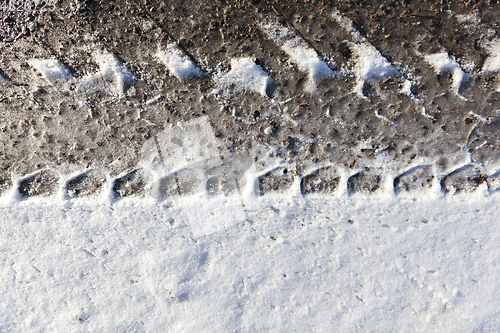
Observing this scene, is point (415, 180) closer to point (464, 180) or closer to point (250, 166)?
point (464, 180)

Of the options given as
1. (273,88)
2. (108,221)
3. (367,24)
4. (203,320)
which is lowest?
(203,320)

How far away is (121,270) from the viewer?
153cm

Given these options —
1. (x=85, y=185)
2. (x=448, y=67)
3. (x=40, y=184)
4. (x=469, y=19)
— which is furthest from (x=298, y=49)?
(x=40, y=184)

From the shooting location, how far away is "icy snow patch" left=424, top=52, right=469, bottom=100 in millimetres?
1404

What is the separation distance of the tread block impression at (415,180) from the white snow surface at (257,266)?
0.06m

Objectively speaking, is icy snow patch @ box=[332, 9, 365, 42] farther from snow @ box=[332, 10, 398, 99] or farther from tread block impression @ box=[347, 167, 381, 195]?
tread block impression @ box=[347, 167, 381, 195]

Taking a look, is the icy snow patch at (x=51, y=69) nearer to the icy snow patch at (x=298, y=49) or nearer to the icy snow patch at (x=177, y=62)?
the icy snow patch at (x=177, y=62)

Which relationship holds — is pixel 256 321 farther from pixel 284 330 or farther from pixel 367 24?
pixel 367 24

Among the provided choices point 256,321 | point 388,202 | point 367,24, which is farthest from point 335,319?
point 367,24

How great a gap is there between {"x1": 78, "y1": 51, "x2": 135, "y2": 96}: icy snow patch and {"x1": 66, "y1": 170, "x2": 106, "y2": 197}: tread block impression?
0.47m

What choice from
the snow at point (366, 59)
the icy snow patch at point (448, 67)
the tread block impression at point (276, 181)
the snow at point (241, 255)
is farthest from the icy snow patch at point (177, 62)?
the icy snow patch at point (448, 67)

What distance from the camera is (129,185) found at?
151cm

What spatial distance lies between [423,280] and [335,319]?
0.52 meters

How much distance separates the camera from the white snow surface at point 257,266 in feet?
4.82
